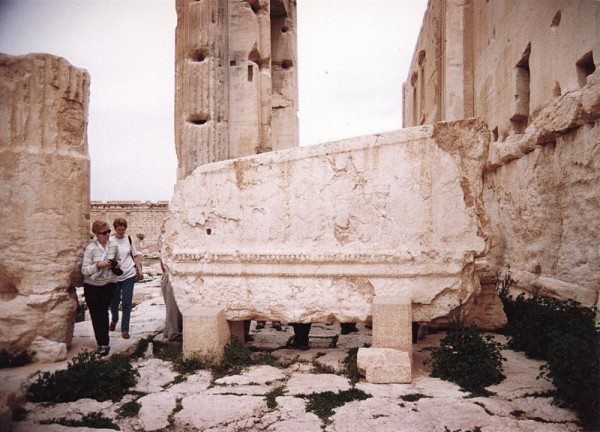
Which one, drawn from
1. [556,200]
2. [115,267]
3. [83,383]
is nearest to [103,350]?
[115,267]

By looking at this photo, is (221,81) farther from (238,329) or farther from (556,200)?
(556,200)

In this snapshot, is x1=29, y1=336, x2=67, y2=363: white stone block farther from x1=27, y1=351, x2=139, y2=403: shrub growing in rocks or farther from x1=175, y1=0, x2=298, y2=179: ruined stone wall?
x1=175, y1=0, x2=298, y2=179: ruined stone wall

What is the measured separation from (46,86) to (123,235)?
1660mm

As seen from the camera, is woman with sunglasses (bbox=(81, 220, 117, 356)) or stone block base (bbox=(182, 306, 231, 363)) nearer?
stone block base (bbox=(182, 306, 231, 363))

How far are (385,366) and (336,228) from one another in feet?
3.92

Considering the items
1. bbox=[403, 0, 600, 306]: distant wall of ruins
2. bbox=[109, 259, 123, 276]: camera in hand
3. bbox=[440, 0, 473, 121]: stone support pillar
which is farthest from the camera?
bbox=[440, 0, 473, 121]: stone support pillar

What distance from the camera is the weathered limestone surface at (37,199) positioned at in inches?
147

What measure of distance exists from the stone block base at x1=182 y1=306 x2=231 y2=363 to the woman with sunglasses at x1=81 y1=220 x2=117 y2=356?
2.72 feet

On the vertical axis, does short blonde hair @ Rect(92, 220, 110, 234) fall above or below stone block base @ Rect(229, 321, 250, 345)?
above

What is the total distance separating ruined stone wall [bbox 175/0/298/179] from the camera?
6438mm

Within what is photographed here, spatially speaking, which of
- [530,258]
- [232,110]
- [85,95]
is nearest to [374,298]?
[530,258]

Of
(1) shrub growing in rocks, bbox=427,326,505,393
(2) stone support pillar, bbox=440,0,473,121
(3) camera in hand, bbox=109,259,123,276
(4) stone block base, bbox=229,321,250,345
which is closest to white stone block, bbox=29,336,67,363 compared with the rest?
(3) camera in hand, bbox=109,259,123,276

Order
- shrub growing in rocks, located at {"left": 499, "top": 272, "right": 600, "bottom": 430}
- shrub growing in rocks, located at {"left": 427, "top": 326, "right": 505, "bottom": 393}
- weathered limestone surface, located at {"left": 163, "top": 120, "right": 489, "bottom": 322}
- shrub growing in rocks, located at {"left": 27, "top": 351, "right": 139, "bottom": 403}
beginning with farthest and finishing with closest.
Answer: weathered limestone surface, located at {"left": 163, "top": 120, "right": 489, "bottom": 322} → shrub growing in rocks, located at {"left": 427, "top": 326, "right": 505, "bottom": 393} → shrub growing in rocks, located at {"left": 27, "top": 351, "right": 139, "bottom": 403} → shrub growing in rocks, located at {"left": 499, "top": 272, "right": 600, "bottom": 430}

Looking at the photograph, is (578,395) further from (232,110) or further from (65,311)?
(232,110)
